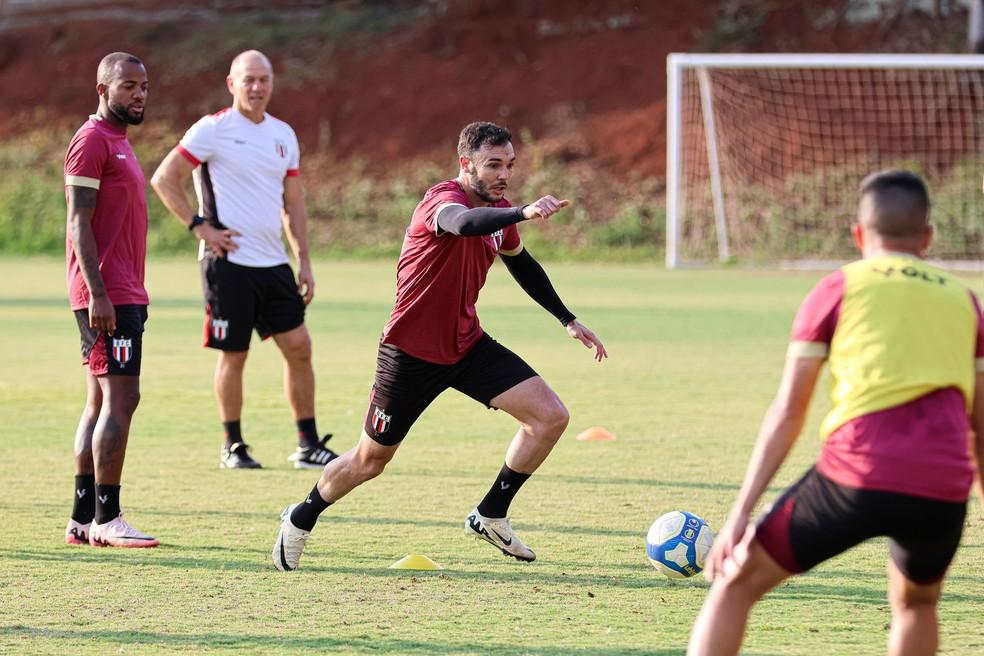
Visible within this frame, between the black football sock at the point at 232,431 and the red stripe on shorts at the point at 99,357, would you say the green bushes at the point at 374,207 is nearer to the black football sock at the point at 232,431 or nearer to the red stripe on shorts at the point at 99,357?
the black football sock at the point at 232,431

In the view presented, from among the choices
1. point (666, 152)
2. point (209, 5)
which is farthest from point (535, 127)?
point (209, 5)

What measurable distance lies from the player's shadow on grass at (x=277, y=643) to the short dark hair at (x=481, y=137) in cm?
198

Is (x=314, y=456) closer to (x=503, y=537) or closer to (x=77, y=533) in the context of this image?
(x=77, y=533)

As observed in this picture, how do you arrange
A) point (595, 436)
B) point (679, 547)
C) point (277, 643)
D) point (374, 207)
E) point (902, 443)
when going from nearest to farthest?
point (902, 443) < point (277, 643) < point (679, 547) < point (595, 436) < point (374, 207)

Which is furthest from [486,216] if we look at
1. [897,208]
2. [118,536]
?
[118,536]

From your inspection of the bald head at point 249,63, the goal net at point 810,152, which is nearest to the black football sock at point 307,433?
the bald head at point 249,63

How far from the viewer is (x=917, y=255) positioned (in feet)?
12.5

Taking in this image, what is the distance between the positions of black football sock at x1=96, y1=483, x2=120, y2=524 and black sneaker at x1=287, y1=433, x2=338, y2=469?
216 cm

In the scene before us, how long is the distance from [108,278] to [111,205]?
1.04ft

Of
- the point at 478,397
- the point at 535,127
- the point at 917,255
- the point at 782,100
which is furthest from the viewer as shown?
the point at 535,127

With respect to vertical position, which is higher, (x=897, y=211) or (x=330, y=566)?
(x=897, y=211)

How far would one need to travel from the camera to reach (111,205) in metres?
6.58

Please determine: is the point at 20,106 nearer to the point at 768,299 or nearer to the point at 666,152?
the point at 666,152

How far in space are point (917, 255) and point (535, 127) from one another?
3061 centimetres
